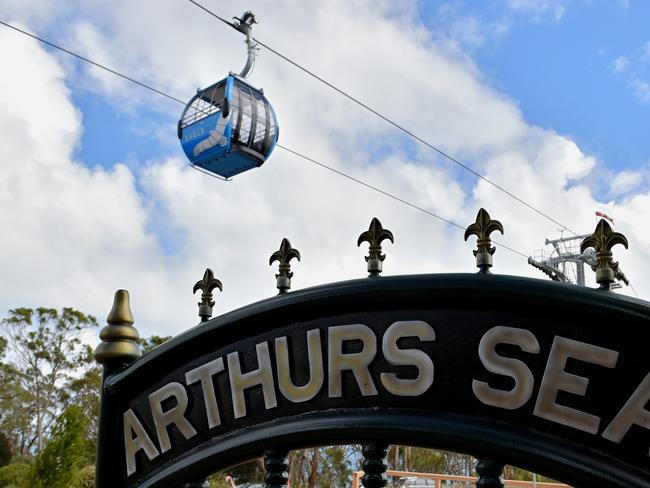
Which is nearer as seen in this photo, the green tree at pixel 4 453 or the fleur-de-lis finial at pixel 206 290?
the fleur-de-lis finial at pixel 206 290

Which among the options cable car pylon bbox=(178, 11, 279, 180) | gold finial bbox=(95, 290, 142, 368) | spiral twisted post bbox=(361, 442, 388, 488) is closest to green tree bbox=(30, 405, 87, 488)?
cable car pylon bbox=(178, 11, 279, 180)

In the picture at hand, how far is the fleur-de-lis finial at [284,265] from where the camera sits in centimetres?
212

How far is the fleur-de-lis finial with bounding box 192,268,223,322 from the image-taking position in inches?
90.7

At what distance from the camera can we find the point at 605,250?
1.72m

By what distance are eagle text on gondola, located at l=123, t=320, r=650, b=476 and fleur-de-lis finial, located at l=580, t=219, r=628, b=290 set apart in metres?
0.19

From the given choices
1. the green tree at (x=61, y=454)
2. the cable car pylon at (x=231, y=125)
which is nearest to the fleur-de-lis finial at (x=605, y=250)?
the green tree at (x=61, y=454)

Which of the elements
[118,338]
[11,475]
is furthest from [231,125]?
Result: [11,475]

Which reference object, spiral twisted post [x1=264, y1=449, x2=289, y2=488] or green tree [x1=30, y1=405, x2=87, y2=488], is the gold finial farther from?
green tree [x1=30, y1=405, x2=87, y2=488]

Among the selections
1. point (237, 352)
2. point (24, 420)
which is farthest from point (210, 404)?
point (24, 420)

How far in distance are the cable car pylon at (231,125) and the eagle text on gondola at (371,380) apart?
9.83m

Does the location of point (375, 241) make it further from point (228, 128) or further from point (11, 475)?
point (11, 475)

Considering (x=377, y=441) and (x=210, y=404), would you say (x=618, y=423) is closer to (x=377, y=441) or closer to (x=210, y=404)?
(x=377, y=441)

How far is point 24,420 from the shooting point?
3750cm

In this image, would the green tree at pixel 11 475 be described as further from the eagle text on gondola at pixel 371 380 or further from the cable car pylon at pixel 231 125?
the eagle text on gondola at pixel 371 380
